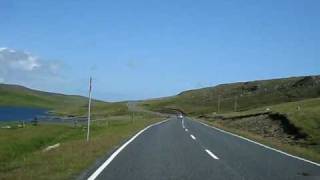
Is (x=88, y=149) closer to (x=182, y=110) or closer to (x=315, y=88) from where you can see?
(x=315, y=88)

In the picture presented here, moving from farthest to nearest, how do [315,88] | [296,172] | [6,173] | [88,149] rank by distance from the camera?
[315,88] → [88,149] → [296,172] → [6,173]

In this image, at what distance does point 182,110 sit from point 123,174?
179 m

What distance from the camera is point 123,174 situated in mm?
13438

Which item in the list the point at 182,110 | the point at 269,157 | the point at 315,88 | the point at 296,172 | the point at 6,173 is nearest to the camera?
the point at 6,173

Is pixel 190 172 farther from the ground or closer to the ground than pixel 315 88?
closer to the ground

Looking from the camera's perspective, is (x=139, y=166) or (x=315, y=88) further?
(x=315, y=88)

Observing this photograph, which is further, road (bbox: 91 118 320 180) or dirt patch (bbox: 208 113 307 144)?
dirt patch (bbox: 208 113 307 144)

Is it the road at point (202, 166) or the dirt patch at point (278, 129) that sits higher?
the dirt patch at point (278, 129)

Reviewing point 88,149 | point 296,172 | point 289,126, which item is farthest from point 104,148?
point 289,126

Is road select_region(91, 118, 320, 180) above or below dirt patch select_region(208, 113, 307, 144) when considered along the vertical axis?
below

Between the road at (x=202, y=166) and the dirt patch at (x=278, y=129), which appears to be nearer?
the road at (x=202, y=166)

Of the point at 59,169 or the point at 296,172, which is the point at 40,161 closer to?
the point at 59,169

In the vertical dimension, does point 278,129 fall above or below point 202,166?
above

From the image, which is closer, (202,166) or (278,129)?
(202,166)
